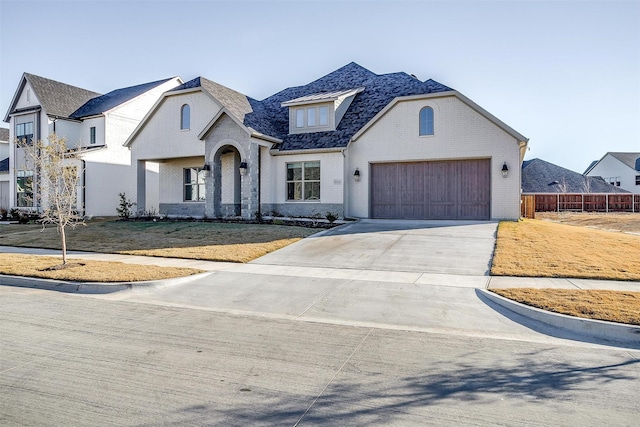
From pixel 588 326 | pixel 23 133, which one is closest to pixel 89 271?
pixel 588 326

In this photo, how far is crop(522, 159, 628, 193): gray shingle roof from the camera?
144 feet

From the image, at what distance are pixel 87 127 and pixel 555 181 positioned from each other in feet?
145

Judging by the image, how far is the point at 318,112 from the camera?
2211 centimetres

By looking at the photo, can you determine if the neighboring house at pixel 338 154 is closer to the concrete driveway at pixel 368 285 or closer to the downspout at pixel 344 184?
the downspout at pixel 344 184

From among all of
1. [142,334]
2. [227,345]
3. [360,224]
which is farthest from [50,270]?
[360,224]

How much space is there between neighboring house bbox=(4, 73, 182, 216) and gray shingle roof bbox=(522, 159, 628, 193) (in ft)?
122

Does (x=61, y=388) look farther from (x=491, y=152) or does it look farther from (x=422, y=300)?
(x=491, y=152)

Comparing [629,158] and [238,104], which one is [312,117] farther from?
[629,158]

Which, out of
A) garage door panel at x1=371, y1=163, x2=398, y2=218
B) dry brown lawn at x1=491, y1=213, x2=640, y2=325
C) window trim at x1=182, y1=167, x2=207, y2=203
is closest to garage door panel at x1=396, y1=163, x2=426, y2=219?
garage door panel at x1=371, y1=163, x2=398, y2=218

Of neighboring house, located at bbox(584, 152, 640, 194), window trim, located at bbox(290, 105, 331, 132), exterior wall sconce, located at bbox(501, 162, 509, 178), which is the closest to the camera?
exterior wall sconce, located at bbox(501, 162, 509, 178)

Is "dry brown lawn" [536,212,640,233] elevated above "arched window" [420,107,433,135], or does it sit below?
below

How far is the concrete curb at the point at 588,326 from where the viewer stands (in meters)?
5.90

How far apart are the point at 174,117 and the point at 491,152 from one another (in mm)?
16293

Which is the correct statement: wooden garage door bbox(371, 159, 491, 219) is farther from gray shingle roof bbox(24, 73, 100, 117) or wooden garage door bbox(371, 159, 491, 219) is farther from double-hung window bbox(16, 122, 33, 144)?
double-hung window bbox(16, 122, 33, 144)
